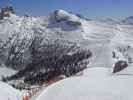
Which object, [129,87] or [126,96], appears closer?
[126,96]

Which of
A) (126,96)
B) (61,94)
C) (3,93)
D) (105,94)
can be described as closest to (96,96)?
(105,94)

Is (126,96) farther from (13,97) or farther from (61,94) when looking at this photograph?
(13,97)

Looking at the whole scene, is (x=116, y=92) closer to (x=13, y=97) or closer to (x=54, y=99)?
(x=54, y=99)

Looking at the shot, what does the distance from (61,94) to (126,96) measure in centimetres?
664

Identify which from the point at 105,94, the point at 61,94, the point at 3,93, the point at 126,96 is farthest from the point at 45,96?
the point at 126,96

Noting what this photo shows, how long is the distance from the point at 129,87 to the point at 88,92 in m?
4.03

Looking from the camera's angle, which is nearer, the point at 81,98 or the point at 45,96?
the point at 81,98

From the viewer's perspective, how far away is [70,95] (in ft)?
91.4

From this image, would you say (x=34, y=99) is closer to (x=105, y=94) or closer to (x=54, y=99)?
(x=54, y=99)

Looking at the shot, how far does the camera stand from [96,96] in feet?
84.8

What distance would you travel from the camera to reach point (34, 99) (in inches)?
1078

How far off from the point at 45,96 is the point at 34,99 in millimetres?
1632

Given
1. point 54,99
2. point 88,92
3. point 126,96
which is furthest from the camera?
point 88,92

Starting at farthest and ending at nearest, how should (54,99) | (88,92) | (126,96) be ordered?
1. (88,92)
2. (54,99)
3. (126,96)
